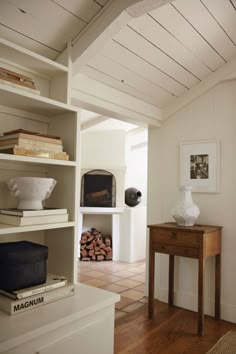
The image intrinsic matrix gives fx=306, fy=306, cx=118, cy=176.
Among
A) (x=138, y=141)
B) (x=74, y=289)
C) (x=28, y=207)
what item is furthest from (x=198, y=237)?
(x=138, y=141)

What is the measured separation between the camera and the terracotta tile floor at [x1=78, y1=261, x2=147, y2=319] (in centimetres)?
305

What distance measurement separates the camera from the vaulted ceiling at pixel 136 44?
1647mm

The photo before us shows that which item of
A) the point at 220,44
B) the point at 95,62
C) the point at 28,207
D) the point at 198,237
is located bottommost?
the point at 198,237

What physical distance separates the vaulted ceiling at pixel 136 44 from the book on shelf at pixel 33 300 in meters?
1.21

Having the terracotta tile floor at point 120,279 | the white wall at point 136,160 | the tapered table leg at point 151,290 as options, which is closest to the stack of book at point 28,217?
the tapered table leg at point 151,290

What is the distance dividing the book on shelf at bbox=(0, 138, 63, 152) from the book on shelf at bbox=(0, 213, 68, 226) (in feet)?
1.11

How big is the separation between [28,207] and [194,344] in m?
1.66

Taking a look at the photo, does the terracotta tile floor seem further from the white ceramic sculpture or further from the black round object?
the white ceramic sculpture

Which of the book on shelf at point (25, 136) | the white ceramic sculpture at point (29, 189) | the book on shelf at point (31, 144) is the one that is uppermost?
the book on shelf at point (25, 136)

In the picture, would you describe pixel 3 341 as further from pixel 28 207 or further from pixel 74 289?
pixel 28 207

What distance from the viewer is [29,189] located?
1.49 metres

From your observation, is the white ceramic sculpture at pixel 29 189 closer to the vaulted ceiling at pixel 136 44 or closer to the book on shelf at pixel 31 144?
the book on shelf at pixel 31 144

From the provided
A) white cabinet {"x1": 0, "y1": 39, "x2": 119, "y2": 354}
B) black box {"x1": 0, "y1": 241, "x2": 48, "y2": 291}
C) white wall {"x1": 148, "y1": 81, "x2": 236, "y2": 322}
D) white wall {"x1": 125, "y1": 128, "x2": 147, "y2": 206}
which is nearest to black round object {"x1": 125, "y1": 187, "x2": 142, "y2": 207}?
white wall {"x1": 125, "y1": 128, "x2": 147, "y2": 206}

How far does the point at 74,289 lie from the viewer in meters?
1.54
